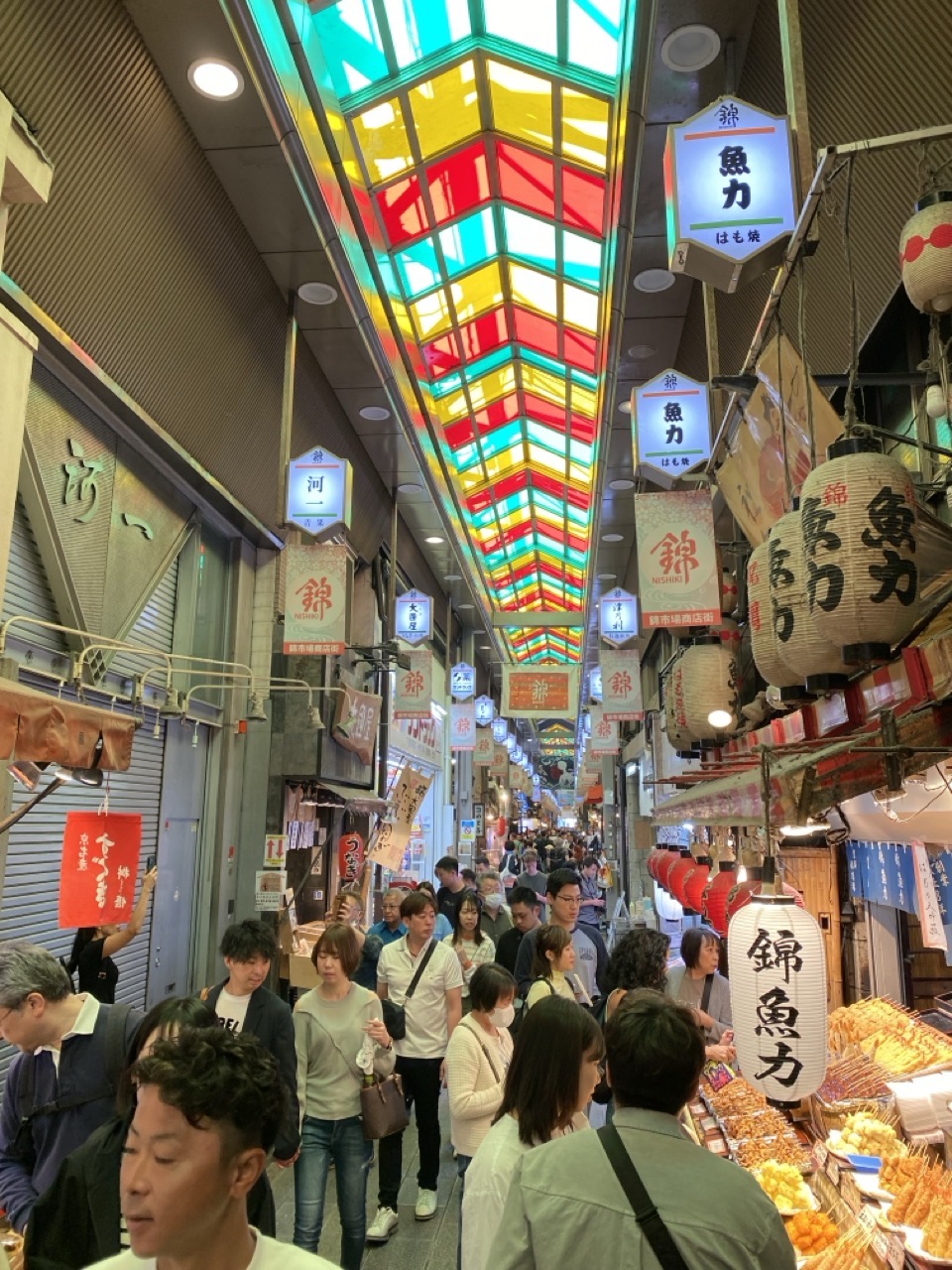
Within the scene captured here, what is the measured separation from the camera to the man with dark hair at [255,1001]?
4.03 m

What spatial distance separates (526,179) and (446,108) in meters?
1.18

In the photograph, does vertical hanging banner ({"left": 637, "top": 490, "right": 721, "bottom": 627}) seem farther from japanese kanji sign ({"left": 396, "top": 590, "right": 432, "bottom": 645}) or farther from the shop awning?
japanese kanji sign ({"left": 396, "top": 590, "right": 432, "bottom": 645})

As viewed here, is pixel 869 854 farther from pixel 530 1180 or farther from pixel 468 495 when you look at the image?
pixel 468 495

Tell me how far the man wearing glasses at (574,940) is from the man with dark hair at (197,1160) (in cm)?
415

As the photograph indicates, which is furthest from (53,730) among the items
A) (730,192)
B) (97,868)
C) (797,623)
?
(730,192)

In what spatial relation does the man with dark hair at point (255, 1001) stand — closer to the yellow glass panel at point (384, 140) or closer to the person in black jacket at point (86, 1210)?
the person in black jacket at point (86, 1210)

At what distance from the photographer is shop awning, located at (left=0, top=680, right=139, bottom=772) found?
3764mm

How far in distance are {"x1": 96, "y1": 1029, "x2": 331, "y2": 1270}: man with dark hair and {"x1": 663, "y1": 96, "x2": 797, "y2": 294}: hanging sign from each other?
4.23 m

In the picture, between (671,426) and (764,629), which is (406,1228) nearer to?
(764,629)

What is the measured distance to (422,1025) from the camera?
5500 mm

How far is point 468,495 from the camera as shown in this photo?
1662 cm

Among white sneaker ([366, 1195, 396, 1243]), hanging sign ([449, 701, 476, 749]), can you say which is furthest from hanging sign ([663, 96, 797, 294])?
hanging sign ([449, 701, 476, 749])

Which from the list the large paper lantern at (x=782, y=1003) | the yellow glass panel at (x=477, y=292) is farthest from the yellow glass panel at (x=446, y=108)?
the large paper lantern at (x=782, y=1003)

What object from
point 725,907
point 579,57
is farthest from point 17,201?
point 725,907
